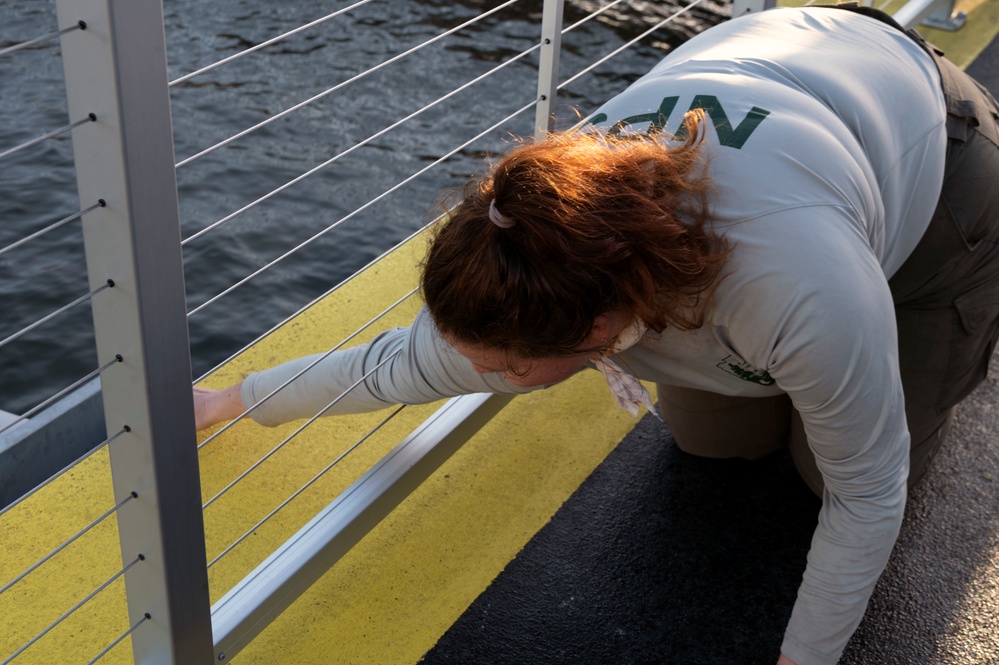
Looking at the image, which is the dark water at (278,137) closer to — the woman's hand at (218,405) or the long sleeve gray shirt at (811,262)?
the woman's hand at (218,405)

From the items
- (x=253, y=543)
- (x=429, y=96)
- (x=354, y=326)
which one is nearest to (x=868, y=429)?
(x=253, y=543)

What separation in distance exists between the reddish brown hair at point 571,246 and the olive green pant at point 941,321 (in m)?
0.60

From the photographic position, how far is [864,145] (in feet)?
4.62

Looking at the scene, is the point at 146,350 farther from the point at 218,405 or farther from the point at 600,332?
the point at 218,405

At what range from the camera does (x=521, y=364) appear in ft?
4.11

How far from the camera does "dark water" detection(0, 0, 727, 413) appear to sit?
10.8ft

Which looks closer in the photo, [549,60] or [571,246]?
[571,246]

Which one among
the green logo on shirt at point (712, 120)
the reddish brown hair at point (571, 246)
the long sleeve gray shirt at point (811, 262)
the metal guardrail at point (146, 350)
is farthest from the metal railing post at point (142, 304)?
the green logo on shirt at point (712, 120)

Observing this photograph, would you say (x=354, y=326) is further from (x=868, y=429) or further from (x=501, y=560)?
(x=868, y=429)

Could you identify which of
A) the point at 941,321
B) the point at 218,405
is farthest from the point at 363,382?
the point at 941,321

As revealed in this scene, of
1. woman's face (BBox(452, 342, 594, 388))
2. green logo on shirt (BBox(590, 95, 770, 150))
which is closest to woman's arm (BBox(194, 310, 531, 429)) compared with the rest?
woman's face (BBox(452, 342, 594, 388))

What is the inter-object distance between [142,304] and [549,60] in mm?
994

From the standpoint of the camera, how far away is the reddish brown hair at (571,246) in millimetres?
1149

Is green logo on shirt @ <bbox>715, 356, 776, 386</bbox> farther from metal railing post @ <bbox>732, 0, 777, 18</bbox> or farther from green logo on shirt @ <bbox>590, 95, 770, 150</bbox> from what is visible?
metal railing post @ <bbox>732, 0, 777, 18</bbox>
